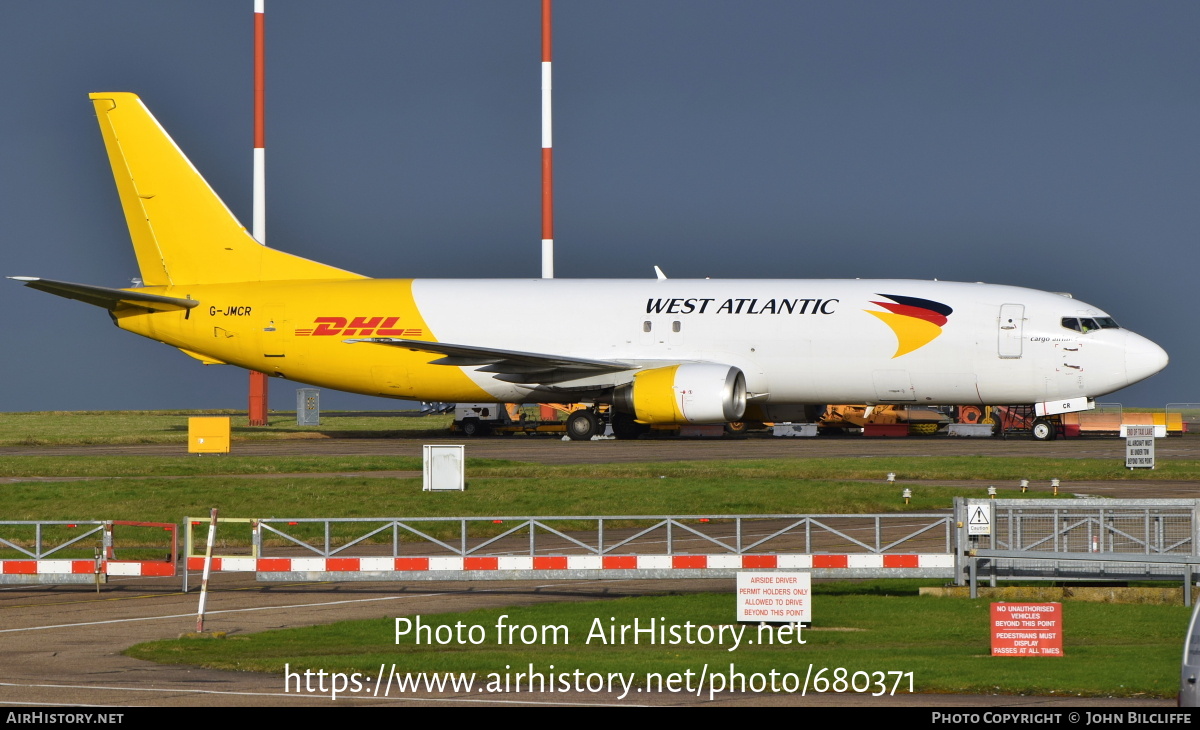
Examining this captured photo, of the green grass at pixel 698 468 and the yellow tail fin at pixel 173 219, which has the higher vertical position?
the yellow tail fin at pixel 173 219

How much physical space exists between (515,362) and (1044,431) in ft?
57.4

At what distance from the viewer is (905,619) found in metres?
17.4

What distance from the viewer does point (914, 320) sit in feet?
147

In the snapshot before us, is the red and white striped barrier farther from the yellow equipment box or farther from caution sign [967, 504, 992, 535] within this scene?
the yellow equipment box

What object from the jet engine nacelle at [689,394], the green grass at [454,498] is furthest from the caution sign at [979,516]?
the jet engine nacelle at [689,394]

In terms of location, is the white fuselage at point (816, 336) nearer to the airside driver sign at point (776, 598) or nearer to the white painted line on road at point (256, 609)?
the white painted line on road at point (256, 609)

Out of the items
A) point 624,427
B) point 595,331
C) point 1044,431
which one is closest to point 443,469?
point 595,331

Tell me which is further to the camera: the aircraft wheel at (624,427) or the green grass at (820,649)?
the aircraft wheel at (624,427)

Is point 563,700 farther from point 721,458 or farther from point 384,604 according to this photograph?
point 721,458

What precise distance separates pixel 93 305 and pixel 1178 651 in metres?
42.8

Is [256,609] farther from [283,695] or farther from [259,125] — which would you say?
[259,125]

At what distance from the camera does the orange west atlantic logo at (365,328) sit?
48.3 metres

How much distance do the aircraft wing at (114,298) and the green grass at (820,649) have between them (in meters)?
33.9

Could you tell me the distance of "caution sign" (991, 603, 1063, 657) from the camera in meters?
14.4
